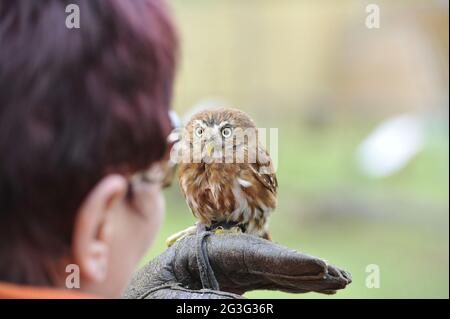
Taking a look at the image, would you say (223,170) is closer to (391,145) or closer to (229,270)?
(229,270)

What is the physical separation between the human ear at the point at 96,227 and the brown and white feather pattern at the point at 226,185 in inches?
6.6

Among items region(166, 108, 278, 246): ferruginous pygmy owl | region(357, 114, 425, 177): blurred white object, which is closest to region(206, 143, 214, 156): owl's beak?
region(166, 108, 278, 246): ferruginous pygmy owl

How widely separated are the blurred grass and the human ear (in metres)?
2.39

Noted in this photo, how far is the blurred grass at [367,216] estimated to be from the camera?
3205mm

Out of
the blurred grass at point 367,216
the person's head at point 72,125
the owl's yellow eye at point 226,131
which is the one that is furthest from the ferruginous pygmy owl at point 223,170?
the blurred grass at point 367,216

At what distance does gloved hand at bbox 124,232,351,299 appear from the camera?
724 mm

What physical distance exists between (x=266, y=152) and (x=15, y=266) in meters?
0.33

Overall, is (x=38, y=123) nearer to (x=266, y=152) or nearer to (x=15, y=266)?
(x=15, y=266)

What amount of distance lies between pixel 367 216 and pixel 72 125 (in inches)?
130

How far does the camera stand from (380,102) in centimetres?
461

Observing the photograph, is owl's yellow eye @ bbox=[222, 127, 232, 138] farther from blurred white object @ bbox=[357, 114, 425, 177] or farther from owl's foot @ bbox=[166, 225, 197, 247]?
blurred white object @ bbox=[357, 114, 425, 177]

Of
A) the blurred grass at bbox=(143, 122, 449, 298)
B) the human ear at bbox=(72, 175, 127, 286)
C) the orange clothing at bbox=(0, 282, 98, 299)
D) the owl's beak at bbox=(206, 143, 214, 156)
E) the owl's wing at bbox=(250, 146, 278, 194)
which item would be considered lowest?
the blurred grass at bbox=(143, 122, 449, 298)
